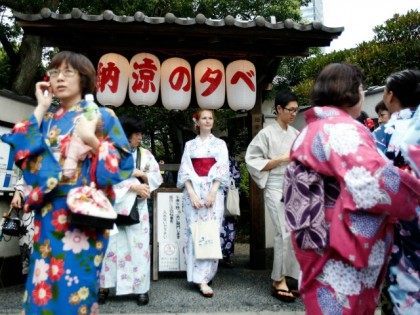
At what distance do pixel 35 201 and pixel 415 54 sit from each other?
Answer: 9968 millimetres

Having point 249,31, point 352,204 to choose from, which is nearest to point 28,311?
point 352,204

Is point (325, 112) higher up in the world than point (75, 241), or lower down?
higher up

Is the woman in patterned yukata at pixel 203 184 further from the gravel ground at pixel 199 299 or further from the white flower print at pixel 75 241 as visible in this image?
the white flower print at pixel 75 241

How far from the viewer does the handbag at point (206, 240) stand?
5699 millimetres

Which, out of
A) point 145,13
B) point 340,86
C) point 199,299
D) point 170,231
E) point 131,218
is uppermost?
point 145,13

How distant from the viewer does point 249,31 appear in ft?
20.3

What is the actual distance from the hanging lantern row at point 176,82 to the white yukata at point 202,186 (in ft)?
3.92

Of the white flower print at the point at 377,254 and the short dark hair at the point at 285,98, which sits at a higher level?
the short dark hair at the point at 285,98

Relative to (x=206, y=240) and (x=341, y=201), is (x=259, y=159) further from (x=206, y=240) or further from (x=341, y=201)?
(x=341, y=201)

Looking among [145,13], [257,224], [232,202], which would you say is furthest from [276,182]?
[145,13]

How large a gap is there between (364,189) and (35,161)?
1811 mm

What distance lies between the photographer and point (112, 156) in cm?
269

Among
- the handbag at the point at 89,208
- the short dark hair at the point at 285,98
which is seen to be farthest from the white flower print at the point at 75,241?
the short dark hair at the point at 285,98

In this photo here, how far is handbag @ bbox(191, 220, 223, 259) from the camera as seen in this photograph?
5699 mm
